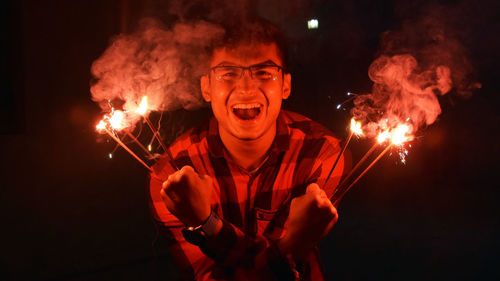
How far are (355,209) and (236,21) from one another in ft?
15.6

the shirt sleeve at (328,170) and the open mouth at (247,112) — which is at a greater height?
the open mouth at (247,112)

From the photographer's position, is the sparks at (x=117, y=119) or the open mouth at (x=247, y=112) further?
the sparks at (x=117, y=119)

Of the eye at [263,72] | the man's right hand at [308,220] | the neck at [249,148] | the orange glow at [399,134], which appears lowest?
the man's right hand at [308,220]

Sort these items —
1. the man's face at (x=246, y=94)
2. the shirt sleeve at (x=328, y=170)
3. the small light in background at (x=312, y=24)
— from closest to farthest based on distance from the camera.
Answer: the man's face at (x=246, y=94) → the shirt sleeve at (x=328, y=170) → the small light in background at (x=312, y=24)

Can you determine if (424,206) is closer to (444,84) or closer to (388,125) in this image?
(444,84)

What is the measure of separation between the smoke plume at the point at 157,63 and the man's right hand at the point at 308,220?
3.44 feet

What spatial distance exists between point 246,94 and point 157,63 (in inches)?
31.3

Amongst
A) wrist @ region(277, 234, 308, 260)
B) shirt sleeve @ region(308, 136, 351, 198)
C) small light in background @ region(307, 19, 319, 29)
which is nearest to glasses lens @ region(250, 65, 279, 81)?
shirt sleeve @ region(308, 136, 351, 198)

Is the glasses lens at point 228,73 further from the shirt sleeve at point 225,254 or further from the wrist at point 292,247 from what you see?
the wrist at point 292,247

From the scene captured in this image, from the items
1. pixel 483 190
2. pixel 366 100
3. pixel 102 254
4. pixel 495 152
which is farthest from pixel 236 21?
pixel 483 190

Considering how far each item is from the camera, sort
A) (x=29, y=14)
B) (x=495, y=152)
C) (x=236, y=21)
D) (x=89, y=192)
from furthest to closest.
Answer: (x=495, y=152)
(x=89, y=192)
(x=29, y=14)
(x=236, y=21)

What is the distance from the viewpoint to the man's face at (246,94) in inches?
75.7

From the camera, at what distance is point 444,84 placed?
96.0 inches

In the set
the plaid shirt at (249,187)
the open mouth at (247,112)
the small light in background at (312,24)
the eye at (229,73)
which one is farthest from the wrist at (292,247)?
the small light in background at (312,24)
